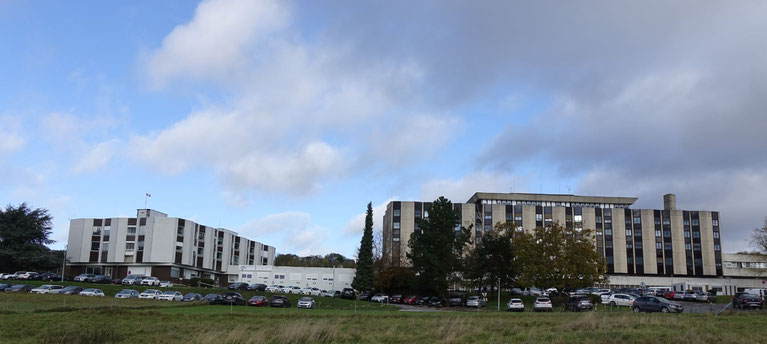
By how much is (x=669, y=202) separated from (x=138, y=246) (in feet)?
378

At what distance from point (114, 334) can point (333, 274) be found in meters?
91.5

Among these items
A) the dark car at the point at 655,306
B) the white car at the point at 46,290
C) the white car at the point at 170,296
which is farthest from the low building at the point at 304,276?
the dark car at the point at 655,306

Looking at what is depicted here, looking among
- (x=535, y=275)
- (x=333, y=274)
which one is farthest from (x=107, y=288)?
(x=535, y=275)

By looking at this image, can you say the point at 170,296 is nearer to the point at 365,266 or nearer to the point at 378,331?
the point at 365,266

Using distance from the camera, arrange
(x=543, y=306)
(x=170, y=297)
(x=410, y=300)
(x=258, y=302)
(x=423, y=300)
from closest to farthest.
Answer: (x=543, y=306) → (x=258, y=302) → (x=170, y=297) → (x=423, y=300) → (x=410, y=300)

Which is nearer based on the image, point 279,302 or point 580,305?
point 580,305

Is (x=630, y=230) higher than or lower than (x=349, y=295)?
higher

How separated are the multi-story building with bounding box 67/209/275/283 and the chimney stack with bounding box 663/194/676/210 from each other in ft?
341

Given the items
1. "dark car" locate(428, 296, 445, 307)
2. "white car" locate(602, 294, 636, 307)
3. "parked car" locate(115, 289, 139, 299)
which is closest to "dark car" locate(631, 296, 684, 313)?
"white car" locate(602, 294, 636, 307)

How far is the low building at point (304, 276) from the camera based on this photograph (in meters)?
120

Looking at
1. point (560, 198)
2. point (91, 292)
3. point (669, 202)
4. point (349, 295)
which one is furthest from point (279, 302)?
point (669, 202)

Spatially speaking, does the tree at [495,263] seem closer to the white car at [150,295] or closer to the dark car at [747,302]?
the dark car at [747,302]

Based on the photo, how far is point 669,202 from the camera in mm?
141375

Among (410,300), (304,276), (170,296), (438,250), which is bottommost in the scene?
(410,300)
